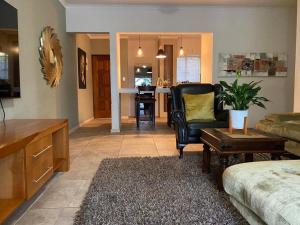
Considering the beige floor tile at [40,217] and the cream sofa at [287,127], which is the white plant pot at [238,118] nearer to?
the cream sofa at [287,127]

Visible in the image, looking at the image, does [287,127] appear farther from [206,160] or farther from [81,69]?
[81,69]

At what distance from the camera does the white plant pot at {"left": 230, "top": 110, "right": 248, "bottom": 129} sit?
8.47ft

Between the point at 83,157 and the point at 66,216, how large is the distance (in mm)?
1686

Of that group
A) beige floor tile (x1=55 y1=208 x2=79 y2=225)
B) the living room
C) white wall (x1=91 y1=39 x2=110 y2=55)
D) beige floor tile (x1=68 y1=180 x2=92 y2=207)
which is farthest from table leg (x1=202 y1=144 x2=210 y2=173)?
white wall (x1=91 y1=39 x2=110 y2=55)

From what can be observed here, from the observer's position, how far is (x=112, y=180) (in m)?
2.62

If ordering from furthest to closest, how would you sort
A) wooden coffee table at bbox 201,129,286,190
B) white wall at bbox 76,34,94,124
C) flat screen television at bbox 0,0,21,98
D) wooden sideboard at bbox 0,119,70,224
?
1. white wall at bbox 76,34,94,124
2. flat screen television at bbox 0,0,21,98
3. wooden coffee table at bbox 201,129,286,190
4. wooden sideboard at bbox 0,119,70,224

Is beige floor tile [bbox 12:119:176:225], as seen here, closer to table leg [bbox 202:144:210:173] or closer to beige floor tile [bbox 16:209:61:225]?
beige floor tile [bbox 16:209:61:225]

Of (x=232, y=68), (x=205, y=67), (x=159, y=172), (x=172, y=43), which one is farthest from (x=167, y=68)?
(x=159, y=172)

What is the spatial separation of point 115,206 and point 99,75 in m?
7.20

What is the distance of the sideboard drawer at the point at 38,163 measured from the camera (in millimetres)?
1915

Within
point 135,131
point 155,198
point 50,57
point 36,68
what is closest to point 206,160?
point 155,198

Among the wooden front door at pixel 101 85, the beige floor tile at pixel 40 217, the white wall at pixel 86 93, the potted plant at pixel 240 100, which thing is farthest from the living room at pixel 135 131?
the wooden front door at pixel 101 85

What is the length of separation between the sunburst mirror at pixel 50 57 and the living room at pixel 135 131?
0.08 m

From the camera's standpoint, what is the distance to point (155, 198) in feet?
7.14
